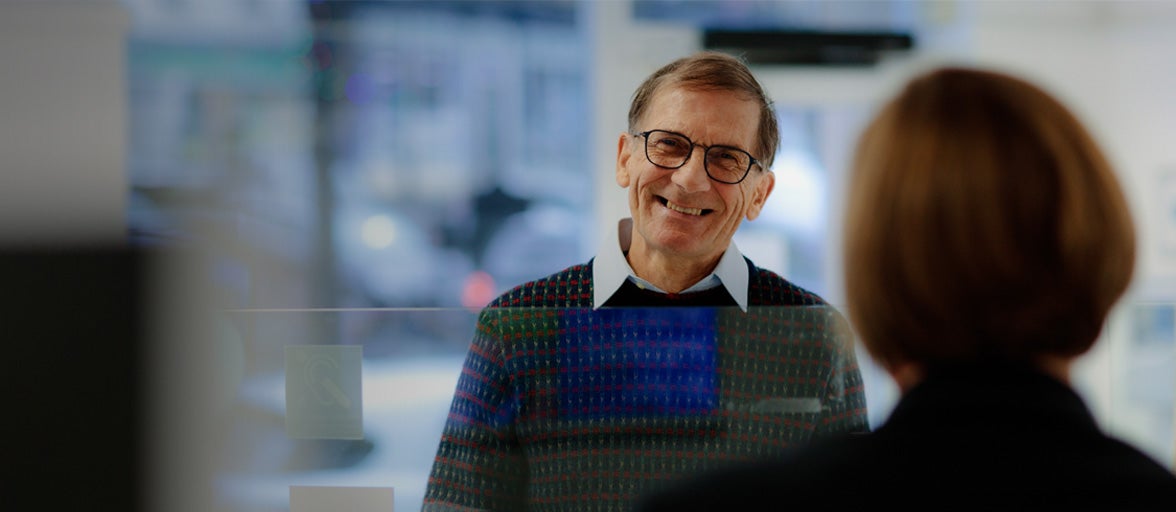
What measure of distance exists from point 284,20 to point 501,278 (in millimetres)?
1313

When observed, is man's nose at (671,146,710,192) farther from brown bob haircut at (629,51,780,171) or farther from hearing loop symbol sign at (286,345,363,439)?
hearing loop symbol sign at (286,345,363,439)

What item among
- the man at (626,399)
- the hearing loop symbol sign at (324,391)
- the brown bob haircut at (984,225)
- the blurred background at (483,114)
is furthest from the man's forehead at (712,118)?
the blurred background at (483,114)

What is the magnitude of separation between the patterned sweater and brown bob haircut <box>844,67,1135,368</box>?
470 millimetres

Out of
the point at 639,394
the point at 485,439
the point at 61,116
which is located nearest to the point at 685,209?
the point at 639,394

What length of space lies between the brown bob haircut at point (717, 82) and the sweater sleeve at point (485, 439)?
0.44m

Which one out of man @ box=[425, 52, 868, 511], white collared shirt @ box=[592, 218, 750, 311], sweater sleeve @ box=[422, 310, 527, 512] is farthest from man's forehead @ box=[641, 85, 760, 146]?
sweater sleeve @ box=[422, 310, 527, 512]

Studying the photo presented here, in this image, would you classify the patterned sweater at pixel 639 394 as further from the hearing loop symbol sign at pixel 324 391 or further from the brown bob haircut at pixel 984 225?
the brown bob haircut at pixel 984 225

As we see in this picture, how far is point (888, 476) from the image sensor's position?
524mm

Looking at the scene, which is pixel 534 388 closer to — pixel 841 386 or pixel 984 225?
pixel 841 386

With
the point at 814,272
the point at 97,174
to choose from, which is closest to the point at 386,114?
the point at 97,174

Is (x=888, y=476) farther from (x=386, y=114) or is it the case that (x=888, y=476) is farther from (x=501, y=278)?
(x=386, y=114)

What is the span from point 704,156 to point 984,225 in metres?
0.72

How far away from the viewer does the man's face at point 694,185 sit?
124 centimetres

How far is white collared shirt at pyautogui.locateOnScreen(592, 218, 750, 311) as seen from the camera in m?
1.22
